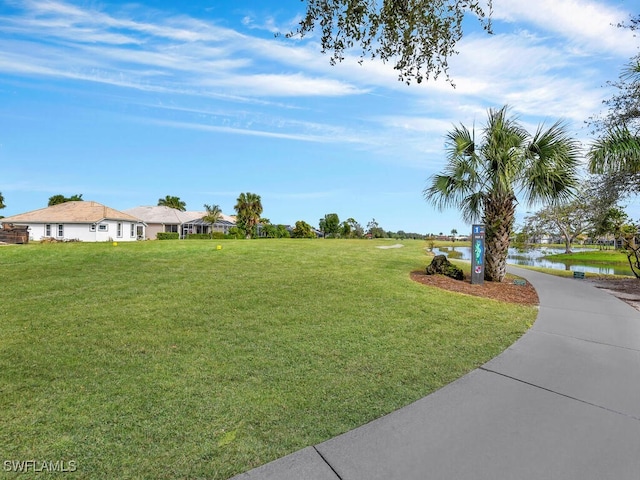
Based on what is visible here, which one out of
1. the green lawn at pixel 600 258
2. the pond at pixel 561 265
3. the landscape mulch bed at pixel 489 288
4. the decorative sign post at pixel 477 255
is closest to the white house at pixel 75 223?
the pond at pixel 561 265

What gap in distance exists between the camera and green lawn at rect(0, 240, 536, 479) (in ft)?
7.96

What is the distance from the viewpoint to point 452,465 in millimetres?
2268

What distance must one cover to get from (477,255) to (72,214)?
39.6 meters

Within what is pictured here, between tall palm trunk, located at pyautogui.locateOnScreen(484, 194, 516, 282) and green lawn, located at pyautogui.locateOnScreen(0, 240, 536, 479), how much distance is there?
311cm

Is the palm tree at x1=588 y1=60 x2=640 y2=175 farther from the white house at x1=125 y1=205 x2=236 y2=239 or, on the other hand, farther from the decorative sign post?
the white house at x1=125 y1=205 x2=236 y2=239

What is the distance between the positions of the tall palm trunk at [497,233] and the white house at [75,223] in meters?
36.0

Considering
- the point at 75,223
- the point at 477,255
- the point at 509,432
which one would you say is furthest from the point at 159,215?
the point at 509,432

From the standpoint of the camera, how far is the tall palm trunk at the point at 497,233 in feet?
32.6

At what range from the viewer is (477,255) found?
9.59m

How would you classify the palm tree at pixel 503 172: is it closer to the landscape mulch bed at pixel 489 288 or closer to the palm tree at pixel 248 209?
the landscape mulch bed at pixel 489 288

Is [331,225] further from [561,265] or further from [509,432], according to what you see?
[509,432]

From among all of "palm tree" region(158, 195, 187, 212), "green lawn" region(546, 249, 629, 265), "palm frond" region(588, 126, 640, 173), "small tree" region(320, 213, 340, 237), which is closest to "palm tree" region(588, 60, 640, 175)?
"palm frond" region(588, 126, 640, 173)

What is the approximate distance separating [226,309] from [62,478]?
13.1 ft

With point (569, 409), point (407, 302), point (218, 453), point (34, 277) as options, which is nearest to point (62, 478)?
point (218, 453)
